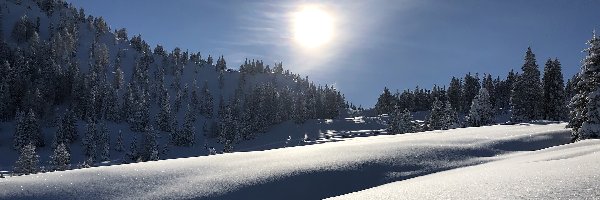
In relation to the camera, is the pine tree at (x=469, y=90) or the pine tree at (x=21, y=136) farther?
the pine tree at (x=469, y=90)

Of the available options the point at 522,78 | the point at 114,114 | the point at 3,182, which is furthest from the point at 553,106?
the point at 114,114


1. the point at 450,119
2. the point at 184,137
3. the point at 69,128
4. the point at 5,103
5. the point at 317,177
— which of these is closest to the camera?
the point at 317,177

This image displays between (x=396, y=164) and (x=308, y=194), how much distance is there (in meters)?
4.00

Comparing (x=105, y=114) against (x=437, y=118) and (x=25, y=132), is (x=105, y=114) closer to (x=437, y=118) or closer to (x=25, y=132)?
(x=25, y=132)

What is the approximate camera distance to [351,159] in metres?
14.9

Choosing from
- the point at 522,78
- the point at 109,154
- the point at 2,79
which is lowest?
the point at 109,154

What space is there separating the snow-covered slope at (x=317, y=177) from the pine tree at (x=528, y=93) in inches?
2329

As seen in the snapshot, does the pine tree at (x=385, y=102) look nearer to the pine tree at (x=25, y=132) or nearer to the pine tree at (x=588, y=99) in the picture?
the pine tree at (x=25, y=132)

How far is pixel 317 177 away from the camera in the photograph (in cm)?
1314

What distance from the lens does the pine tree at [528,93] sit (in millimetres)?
69625

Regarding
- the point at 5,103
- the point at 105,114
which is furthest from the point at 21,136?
the point at 105,114

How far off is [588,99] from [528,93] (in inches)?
1735

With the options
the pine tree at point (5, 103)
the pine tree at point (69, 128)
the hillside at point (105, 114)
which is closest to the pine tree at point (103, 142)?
the hillside at point (105, 114)

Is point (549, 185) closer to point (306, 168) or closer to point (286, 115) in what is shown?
point (306, 168)
